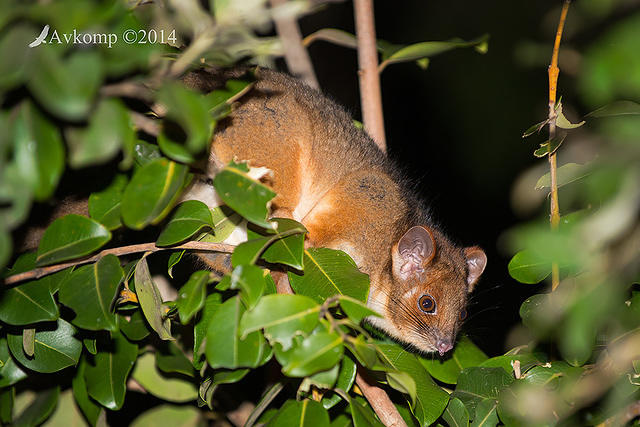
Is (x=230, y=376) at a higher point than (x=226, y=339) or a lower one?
lower

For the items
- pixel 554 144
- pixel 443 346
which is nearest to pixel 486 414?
pixel 443 346

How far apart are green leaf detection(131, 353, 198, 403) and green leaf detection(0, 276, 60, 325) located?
3.51ft

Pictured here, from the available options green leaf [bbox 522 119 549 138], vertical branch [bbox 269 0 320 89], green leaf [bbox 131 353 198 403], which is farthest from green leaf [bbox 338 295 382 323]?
vertical branch [bbox 269 0 320 89]

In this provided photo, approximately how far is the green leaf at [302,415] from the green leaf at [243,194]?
2.35ft

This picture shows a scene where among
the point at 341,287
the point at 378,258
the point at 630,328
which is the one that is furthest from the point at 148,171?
the point at 378,258

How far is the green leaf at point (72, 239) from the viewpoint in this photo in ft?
6.26

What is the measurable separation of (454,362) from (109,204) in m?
1.94

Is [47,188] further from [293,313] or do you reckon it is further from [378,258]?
[378,258]

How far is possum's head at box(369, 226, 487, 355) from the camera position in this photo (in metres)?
3.67

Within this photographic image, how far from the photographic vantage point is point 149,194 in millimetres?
1780

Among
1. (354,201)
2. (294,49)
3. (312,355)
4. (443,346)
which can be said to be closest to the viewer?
(312,355)

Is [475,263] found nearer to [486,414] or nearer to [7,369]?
[486,414]

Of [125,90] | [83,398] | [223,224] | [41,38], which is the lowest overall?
[83,398]

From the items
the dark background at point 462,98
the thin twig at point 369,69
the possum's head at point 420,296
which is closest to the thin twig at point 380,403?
the possum's head at point 420,296
